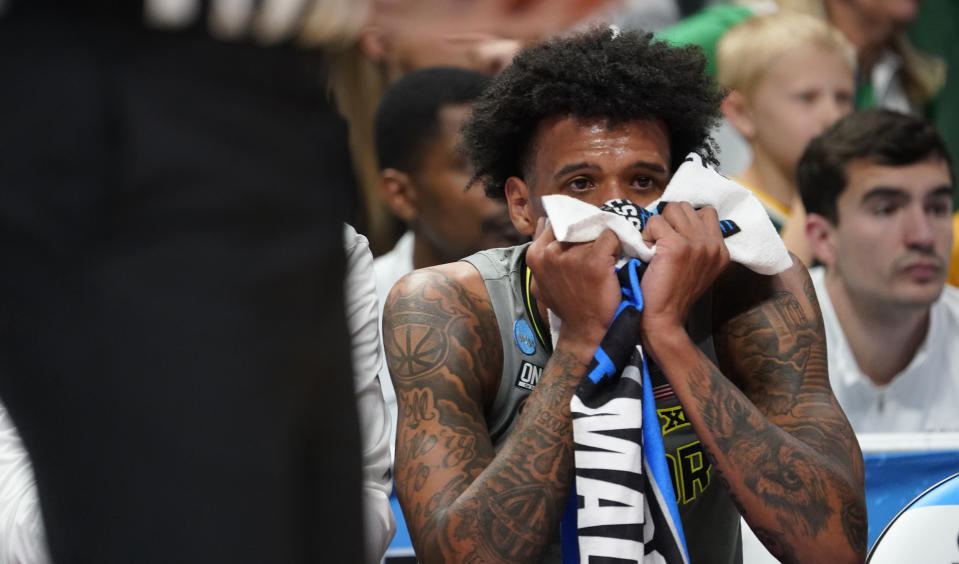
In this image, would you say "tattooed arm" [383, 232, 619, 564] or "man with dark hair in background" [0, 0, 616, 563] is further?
"tattooed arm" [383, 232, 619, 564]

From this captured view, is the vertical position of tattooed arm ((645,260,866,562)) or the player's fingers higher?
the player's fingers

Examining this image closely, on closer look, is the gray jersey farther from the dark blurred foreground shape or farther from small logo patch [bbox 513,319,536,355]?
the dark blurred foreground shape

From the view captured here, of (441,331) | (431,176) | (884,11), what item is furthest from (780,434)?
(884,11)

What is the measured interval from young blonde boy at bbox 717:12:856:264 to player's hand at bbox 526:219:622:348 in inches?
101

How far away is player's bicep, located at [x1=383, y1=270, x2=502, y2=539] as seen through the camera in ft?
7.73

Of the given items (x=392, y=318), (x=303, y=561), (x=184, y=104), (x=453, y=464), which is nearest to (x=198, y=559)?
(x=303, y=561)

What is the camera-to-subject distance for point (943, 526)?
2721 mm

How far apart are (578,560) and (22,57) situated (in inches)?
63.5

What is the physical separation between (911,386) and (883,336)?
0.21 meters

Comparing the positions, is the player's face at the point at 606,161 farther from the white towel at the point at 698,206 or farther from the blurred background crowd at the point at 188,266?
the blurred background crowd at the point at 188,266

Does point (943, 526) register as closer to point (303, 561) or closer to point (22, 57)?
point (303, 561)

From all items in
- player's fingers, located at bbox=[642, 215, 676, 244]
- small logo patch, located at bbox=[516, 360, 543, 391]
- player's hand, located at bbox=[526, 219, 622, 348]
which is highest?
player's fingers, located at bbox=[642, 215, 676, 244]

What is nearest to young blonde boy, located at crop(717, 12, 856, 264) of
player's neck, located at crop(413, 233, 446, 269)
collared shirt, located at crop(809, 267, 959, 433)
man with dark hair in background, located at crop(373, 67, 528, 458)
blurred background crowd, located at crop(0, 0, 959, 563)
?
collared shirt, located at crop(809, 267, 959, 433)

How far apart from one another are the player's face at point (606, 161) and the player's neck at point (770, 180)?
228 cm
